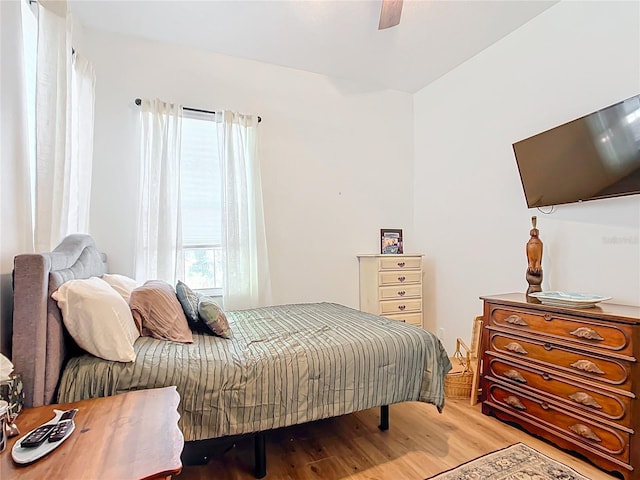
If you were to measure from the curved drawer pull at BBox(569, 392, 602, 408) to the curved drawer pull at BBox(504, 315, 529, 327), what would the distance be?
44 cm

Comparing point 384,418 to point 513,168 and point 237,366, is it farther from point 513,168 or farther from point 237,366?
point 513,168

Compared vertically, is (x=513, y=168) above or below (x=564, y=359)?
above

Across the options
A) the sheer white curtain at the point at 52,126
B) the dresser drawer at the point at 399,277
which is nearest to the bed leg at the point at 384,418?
the dresser drawer at the point at 399,277

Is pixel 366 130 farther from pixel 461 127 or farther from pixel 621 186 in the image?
pixel 621 186

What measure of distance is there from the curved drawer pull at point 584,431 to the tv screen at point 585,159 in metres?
1.34

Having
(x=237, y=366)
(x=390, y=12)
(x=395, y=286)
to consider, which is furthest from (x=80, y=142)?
(x=395, y=286)

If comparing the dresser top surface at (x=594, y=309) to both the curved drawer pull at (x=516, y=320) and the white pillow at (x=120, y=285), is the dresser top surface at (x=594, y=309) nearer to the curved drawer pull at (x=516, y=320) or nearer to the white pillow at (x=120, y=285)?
the curved drawer pull at (x=516, y=320)

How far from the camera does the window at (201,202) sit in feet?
10.1

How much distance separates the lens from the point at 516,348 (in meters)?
2.25

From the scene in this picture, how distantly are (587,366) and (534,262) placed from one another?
2.66 ft

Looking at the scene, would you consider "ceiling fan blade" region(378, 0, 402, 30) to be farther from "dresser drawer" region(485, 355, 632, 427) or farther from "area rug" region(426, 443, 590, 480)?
"area rug" region(426, 443, 590, 480)

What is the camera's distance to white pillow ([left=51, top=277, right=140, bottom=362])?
141cm

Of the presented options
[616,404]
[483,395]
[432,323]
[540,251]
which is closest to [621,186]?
[540,251]

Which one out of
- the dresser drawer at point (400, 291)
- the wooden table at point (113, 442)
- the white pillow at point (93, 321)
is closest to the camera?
the wooden table at point (113, 442)
